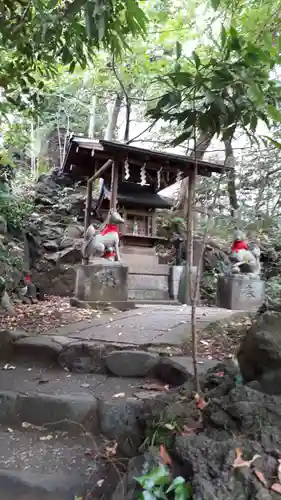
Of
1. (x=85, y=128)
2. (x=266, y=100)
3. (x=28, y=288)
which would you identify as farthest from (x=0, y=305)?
(x=85, y=128)

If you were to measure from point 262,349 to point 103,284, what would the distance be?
4.72 m

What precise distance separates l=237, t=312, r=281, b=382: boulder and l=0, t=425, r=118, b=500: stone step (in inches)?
35.8

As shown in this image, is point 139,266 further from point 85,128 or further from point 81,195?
point 85,128

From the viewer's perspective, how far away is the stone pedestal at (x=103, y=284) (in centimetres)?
643

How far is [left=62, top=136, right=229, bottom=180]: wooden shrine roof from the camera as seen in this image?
711 centimetres

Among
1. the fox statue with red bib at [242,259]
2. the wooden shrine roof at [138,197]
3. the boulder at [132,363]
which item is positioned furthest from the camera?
the wooden shrine roof at [138,197]

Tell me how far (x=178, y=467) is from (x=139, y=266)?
7295 millimetres

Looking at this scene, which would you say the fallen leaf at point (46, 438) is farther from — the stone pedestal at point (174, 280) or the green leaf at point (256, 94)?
the stone pedestal at point (174, 280)

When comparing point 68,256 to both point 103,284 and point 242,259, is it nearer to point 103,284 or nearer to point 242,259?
point 103,284

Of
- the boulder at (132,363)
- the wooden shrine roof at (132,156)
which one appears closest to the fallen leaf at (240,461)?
the boulder at (132,363)

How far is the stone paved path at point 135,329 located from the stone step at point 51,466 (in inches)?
48.9

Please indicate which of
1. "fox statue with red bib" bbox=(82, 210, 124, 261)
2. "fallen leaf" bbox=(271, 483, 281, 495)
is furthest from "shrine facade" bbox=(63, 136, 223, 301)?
"fallen leaf" bbox=(271, 483, 281, 495)

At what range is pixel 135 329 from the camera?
13.7 feet

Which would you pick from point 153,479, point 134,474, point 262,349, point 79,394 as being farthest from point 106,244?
point 153,479
